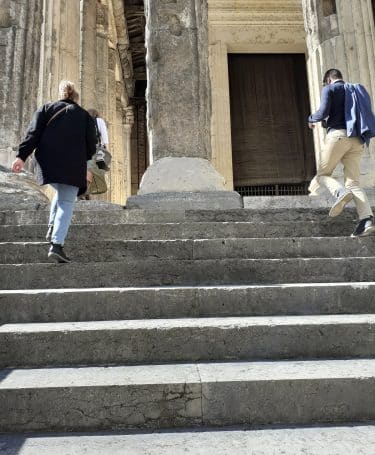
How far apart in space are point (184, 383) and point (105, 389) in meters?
0.35

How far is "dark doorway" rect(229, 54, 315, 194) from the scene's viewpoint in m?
11.9

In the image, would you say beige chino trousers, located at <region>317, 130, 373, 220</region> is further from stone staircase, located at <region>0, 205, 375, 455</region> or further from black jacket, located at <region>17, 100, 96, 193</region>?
black jacket, located at <region>17, 100, 96, 193</region>

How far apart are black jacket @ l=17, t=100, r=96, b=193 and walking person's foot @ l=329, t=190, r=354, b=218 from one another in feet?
7.39

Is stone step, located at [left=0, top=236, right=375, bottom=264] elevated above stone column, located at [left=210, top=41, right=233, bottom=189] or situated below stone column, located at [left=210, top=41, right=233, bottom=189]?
below

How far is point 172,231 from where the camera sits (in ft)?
13.0

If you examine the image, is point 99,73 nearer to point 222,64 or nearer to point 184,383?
point 222,64

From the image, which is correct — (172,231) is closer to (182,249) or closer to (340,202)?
(182,249)

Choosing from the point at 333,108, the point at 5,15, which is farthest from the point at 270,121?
the point at 333,108

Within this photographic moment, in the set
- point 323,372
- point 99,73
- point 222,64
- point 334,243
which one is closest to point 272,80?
point 222,64

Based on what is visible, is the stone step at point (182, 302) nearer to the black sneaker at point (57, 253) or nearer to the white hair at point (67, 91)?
the black sneaker at point (57, 253)

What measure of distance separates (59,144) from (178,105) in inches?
110

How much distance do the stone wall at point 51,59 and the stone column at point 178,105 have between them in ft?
8.51

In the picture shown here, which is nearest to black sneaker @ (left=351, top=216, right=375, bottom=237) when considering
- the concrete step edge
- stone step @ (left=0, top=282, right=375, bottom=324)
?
stone step @ (left=0, top=282, right=375, bottom=324)

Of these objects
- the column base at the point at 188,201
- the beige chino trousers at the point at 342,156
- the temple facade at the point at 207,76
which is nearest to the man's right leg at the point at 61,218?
the column base at the point at 188,201
